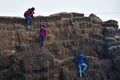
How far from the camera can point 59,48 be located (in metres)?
36.5

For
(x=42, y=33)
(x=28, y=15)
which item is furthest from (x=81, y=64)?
(x=28, y=15)

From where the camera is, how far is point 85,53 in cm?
3747

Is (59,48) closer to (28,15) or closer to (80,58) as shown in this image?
(80,58)

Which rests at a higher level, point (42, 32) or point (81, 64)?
point (42, 32)

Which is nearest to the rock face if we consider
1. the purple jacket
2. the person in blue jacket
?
the person in blue jacket

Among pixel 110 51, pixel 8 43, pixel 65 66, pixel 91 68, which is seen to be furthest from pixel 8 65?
pixel 110 51

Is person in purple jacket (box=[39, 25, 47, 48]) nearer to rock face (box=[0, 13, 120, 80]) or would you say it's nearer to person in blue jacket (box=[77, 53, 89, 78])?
rock face (box=[0, 13, 120, 80])

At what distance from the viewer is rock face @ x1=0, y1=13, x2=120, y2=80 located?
33.6 metres

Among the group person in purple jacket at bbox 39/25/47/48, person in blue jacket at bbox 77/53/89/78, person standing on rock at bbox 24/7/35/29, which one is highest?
person standing on rock at bbox 24/7/35/29

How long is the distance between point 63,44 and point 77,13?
5.88 metres

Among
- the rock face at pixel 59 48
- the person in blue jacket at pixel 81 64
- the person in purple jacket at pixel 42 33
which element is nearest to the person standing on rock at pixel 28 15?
the rock face at pixel 59 48

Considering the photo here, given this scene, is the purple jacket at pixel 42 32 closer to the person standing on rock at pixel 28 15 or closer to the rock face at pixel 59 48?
the rock face at pixel 59 48

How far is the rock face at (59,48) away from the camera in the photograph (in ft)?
110

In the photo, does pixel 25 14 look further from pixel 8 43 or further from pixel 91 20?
pixel 91 20
